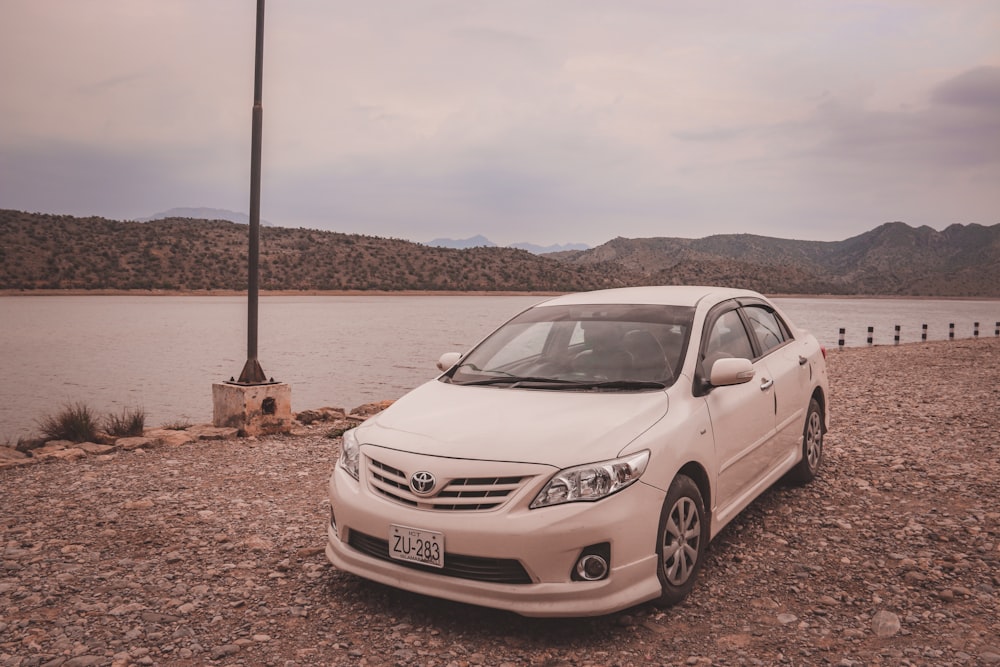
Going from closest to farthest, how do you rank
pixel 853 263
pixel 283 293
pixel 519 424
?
pixel 519 424, pixel 283 293, pixel 853 263

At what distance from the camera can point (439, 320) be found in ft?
186

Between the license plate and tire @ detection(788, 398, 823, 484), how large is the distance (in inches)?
150

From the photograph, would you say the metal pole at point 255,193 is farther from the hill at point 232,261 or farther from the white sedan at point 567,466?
the hill at point 232,261

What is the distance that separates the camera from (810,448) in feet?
20.5

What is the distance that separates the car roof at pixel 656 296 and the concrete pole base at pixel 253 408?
4.73 meters

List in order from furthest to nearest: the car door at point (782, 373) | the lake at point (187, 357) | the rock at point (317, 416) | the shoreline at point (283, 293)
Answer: the shoreline at point (283, 293) → the lake at point (187, 357) → the rock at point (317, 416) → the car door at point (782, 373)

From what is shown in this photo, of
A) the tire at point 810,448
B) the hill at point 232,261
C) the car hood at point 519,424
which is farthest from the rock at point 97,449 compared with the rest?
the hill at point 232,261

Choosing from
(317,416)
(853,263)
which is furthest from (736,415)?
(853,263)

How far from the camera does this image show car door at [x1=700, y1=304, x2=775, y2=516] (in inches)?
169

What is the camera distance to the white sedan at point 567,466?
3367 mm

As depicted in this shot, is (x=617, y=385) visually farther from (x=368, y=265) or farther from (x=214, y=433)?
(x=368, y=265)

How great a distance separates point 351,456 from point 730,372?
215 cm

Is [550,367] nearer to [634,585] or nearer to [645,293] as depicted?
[645,293]

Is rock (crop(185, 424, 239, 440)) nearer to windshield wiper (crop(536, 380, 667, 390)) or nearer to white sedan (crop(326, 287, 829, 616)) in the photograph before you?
white sedan (crop(326, 287, 829, 616))
